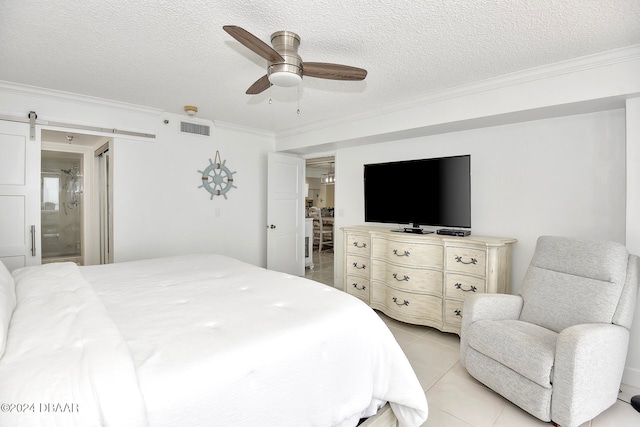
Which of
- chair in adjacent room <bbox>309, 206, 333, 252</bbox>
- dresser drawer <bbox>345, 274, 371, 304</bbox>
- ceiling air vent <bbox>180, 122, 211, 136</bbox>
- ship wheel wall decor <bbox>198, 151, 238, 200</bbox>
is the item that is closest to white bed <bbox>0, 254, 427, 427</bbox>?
dresser drawer <bbox>345, 274, 371, 304</bbox>

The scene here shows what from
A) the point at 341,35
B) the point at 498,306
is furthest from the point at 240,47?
the point at 498,306

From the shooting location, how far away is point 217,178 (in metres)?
4.35

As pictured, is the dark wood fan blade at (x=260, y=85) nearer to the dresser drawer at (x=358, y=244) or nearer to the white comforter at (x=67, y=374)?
the white comforter at (x=67, y=374)

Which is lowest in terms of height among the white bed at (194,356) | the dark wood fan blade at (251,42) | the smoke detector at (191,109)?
the white bed at (194,356)

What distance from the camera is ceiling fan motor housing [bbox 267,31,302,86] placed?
6.01 feet

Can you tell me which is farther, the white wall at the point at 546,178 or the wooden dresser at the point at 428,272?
the wooden dresser at the point at 428,272

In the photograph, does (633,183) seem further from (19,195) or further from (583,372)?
(19,195)

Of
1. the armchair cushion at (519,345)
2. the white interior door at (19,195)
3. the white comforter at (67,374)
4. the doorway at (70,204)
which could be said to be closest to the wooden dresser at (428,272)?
the armchair cushion at (519,345)

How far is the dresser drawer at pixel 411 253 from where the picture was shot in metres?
3.09

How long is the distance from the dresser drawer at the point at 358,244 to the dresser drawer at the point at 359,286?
314 millimetres

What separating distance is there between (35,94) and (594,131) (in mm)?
5131

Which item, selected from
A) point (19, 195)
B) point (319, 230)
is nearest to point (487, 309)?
point (19, 195)

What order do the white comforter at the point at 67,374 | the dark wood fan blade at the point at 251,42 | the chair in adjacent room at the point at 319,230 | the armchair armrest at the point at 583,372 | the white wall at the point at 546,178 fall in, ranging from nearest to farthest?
the white comforter at the point at 67,374
the dark wood fan blade at the point at 251,42
the armchair armrest at the point at 583,372
the white wall at the point at 546,178
the chair in adjacent room at the point at 319,230

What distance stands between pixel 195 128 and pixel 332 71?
9.06ft
